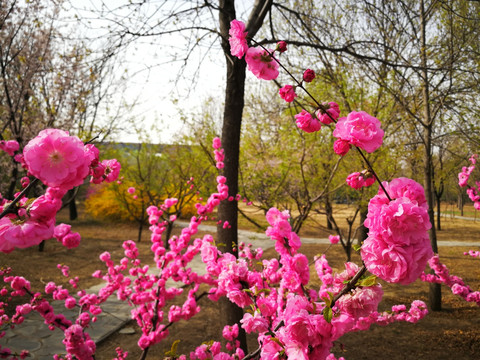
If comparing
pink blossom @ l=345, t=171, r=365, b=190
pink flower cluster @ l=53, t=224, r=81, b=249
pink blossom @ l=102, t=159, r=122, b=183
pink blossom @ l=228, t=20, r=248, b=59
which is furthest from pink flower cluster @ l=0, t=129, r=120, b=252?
pink blossom @ l=345, t=171, r=365, b=190

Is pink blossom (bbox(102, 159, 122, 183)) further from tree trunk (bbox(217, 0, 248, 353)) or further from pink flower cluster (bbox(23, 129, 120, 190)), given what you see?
tree trunk (bbox(217, 0, 248, 353))

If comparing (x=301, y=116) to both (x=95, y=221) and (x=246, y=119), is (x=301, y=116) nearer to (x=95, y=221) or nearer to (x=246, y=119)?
(x=246, y=119)

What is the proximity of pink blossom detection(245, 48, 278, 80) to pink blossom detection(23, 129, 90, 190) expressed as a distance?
0.80 metres

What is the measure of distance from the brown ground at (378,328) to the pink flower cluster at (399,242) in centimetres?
121

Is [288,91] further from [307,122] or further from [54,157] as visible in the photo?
[54,157]

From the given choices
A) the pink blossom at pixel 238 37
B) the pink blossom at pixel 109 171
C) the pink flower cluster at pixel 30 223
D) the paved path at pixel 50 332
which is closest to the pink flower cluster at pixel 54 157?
the pink flower cluster at pixel 30 223

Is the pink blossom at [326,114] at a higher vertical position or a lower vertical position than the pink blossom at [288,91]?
lower

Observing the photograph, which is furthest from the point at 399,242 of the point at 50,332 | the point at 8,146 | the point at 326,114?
the point at 50,332

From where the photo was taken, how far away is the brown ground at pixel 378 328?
405 centimetres

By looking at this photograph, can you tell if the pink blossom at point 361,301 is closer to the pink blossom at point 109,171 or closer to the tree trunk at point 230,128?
the pink blossom at point 109,171

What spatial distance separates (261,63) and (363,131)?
22.9 inches

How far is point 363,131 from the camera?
36.5 inches

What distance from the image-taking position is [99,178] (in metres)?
1.05

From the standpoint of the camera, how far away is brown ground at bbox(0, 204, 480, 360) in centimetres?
405
